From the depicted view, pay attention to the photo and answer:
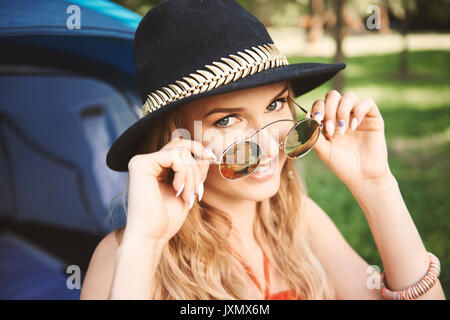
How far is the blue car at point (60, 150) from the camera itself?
6.83ft

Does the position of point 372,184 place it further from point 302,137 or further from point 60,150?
point 60,150

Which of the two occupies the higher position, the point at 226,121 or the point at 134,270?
the point at 226,121

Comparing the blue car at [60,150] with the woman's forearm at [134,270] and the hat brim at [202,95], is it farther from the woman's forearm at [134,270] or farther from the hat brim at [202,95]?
the woman's forearm at [134,270]

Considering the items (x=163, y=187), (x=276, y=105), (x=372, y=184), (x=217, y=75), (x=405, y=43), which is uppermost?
(x=405, y=43)

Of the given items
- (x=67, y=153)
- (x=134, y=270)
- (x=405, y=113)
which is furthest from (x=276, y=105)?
(x=405, y=113)

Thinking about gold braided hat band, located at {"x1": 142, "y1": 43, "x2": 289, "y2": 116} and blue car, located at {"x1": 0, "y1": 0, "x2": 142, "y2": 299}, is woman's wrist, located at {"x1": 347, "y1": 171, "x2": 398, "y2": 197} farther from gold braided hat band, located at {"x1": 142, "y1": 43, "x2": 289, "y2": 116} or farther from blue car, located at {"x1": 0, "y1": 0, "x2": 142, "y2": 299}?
blue car, located at {"x1": 0, "y1": 0, "x2": 142, "y2": 299}

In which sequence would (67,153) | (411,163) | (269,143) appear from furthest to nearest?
(411,163) < (67,153) < (269,143)

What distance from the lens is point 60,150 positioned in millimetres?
2754

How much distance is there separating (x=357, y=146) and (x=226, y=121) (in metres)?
0.61

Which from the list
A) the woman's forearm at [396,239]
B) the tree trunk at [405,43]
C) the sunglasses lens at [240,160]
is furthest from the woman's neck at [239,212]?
the tree trunk at [405,43]

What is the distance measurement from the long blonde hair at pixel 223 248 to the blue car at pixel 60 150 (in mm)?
611
